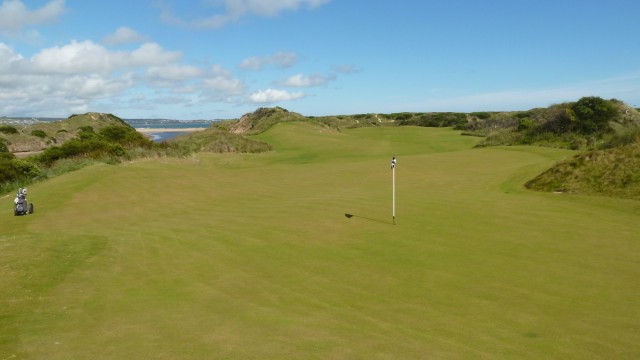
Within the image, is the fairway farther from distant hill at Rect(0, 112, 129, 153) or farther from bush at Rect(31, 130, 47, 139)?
bush at Rect(31, 130, 47, 139)

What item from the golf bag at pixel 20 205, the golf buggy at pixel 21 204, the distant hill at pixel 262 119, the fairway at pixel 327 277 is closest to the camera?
the fairway at pixel 327 277

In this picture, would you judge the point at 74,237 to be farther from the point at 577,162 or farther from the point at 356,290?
the point at 577,162

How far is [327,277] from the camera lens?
10.7 meters

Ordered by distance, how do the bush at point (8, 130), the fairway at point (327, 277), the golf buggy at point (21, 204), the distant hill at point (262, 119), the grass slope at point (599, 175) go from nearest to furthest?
the fairway at point (327, 277)
the grass slope at point (599, 175)
the golf buggy at point (21, 204)
the bush at point (8, 130)
the distant hill at point (262, 119)

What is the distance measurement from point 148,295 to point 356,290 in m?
4.04

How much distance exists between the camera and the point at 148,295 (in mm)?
9398

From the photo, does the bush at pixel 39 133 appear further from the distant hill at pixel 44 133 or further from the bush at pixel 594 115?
the bush at pixel 594 115

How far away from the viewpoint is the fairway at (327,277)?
6840mm

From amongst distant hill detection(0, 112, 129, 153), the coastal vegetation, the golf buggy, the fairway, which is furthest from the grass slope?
distant hill detection(0, 112, 129, 153)

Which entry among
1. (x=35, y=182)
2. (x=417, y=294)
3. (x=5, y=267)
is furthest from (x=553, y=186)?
(x=35, y=182)

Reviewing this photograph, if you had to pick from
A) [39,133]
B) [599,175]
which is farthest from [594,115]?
[39,133]

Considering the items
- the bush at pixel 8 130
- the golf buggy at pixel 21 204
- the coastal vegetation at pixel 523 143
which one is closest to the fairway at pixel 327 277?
the golf buggy at pixel 21 204

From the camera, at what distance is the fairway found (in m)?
6.84

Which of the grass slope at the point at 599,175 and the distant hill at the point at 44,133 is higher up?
the distant hill at the point at 44,133
